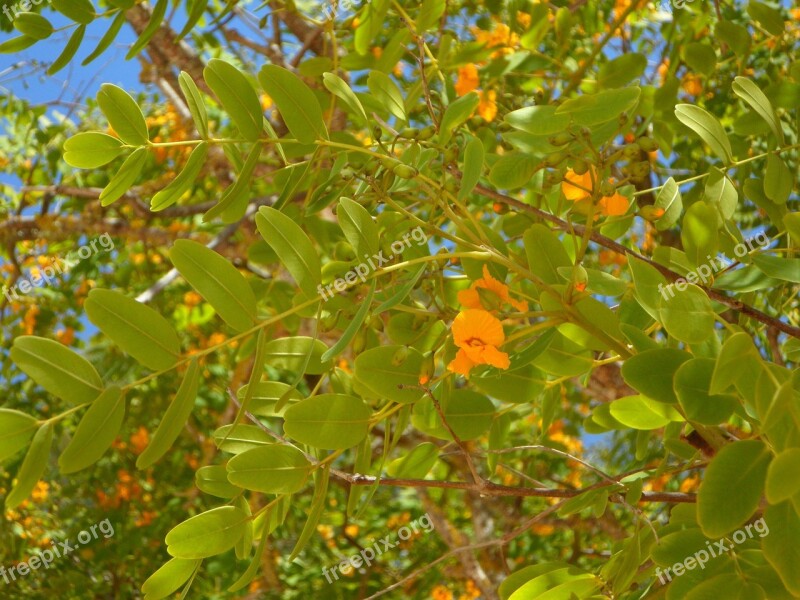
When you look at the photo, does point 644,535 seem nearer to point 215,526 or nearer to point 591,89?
point 215,526

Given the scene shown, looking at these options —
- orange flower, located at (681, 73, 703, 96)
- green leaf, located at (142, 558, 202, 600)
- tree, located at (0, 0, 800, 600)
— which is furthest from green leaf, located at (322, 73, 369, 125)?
orange flower, located at (681, 73, 703, 96)

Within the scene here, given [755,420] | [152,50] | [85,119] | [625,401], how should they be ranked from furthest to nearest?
[85,119] → [152,50] → [625,401] → [755,420]

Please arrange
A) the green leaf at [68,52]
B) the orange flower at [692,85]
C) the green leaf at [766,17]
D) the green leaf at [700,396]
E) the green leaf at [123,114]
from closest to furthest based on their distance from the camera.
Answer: the green leaf at [700,396]
the green leaf at [123,114]
the green leaf at [68,52]
the green leaf at [766,17]
the orange flower at [692,85]

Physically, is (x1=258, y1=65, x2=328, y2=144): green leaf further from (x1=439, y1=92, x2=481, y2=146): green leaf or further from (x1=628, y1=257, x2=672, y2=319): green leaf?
(x1=628, y1=257, x2=672, y2=319): green leaf

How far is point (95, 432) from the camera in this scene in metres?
0.67

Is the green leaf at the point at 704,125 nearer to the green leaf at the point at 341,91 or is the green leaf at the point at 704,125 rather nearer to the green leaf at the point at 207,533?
the green leaf at the point at 341,91

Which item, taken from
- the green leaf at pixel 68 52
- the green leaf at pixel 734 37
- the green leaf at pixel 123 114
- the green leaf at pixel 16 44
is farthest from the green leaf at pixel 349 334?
the green leaf at pixel 734 37

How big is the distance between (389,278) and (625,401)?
23 cm

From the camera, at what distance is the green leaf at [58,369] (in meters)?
0.66

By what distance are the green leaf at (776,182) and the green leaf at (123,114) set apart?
62 cm

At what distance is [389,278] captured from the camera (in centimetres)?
82

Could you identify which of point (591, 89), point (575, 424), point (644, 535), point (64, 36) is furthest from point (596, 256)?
point (644, 535)

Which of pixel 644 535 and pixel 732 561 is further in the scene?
pixel 644 535

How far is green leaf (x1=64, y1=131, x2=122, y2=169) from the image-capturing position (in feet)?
2.73
